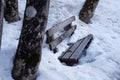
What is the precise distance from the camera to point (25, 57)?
5.82 m

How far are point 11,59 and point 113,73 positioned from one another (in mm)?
2729

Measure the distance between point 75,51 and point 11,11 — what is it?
266 centimetres

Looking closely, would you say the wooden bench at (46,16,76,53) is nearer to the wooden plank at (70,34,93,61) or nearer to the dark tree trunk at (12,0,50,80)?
the wooden plank at (70,34,93,61)

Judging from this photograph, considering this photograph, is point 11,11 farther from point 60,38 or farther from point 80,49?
point 80,49

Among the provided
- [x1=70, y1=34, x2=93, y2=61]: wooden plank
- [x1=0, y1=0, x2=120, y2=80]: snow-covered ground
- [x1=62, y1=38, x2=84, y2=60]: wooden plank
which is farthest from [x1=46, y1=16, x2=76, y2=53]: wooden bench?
[x1=70, y1=34, x2=93, y2=61]: wooden plank

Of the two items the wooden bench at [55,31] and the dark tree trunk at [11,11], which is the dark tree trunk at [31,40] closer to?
the wooden bench at [55,31]

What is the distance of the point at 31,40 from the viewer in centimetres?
570

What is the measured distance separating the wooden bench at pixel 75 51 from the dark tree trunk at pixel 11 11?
2.27 metres

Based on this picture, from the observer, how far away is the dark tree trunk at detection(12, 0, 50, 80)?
548 centimetres

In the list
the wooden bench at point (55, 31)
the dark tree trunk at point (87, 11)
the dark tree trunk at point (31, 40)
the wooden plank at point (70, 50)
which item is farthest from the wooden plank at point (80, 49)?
the dark tree trunk at point (31, 40)

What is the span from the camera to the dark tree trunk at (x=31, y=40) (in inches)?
216

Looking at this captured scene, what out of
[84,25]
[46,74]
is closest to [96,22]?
[84,25]

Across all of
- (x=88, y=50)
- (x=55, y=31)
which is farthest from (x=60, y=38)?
(x=88, y=50)

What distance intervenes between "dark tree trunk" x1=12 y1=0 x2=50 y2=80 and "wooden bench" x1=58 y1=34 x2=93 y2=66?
5.38 ft
